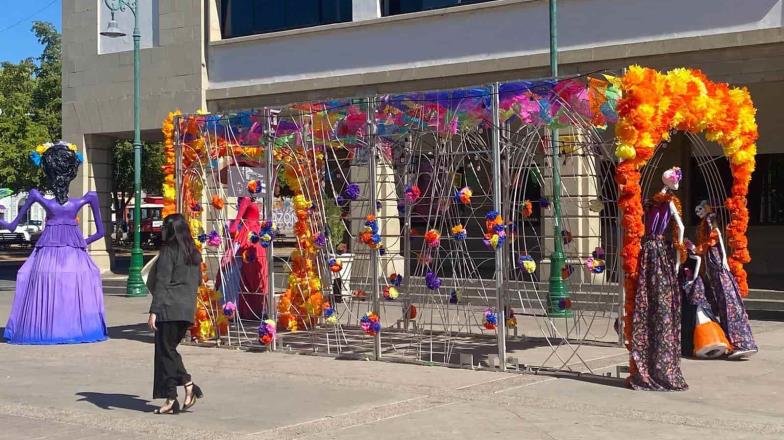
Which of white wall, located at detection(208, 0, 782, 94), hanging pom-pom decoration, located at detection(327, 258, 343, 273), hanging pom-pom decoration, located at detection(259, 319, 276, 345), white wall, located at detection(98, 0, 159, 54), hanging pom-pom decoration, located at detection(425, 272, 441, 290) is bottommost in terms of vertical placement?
hanging pom-pom decoration, located at detection(259, 319, 276, 345)

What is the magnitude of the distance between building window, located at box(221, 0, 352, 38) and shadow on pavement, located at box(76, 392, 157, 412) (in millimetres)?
14567

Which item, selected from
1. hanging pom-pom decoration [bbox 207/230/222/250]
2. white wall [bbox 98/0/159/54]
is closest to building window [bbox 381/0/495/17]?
white wall [bbox 98/0/159/54]

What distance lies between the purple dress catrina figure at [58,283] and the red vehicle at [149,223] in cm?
2450

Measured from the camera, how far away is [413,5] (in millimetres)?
21625

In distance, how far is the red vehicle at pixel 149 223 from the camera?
46156mm

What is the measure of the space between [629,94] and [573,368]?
10.3 feet

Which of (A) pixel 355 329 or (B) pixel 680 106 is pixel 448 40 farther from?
(B) pixel 680 106

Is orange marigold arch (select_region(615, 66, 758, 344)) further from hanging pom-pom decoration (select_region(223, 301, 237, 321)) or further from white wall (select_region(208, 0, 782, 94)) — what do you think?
white wall (select_region(208, 0, 782, 94))

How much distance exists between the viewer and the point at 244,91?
78.7 feet

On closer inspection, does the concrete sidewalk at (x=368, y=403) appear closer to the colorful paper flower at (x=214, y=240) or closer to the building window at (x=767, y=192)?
the colorful paper flower at (x=214, y=240)

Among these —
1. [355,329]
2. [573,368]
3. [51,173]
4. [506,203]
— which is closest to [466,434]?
[573,368]

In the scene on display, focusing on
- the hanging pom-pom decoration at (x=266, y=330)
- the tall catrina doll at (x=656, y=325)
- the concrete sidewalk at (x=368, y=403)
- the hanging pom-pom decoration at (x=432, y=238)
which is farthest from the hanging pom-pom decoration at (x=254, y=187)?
the tall catrina doll at (x=656, y=325)

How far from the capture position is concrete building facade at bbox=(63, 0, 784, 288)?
17.8 meters

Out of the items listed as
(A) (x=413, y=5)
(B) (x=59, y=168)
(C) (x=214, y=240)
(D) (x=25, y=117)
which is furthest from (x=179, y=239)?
(D) (x=25, y=117)
